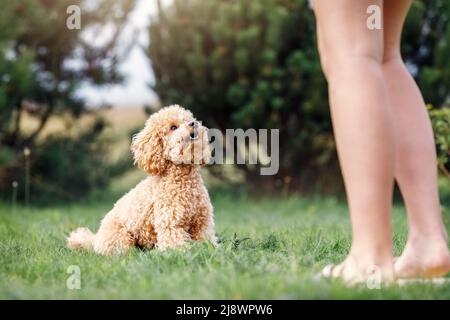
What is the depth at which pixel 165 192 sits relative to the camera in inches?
121

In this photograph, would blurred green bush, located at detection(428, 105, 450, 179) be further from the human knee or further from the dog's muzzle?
the human knee

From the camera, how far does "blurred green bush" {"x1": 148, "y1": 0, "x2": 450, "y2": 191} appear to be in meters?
6.69

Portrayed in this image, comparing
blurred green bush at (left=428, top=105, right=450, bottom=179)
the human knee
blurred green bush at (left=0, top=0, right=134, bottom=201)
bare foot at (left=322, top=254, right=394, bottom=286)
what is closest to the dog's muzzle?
the human knee

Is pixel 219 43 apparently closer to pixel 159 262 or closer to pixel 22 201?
pixel 22 201

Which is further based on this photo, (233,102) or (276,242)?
(233,102)

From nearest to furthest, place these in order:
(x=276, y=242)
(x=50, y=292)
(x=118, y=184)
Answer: (x=50, y=292) < (x=276, y=242) < (x=118, y=184)

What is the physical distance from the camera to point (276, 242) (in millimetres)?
3188

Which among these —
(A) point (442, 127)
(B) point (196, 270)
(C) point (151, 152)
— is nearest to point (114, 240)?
(C) point (151, 152)

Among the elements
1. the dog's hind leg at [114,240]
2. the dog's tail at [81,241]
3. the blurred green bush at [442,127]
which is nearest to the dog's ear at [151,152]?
the dog's hind leg at [114,240]

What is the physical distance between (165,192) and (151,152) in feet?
0.60

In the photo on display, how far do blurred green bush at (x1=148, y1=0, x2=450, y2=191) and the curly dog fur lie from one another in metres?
3.56
